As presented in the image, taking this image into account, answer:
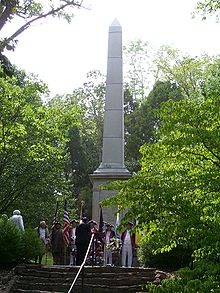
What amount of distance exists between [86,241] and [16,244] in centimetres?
188

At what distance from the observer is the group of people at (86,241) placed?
13.7m

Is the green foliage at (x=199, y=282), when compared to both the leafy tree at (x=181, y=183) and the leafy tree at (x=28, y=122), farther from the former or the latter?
the leafy tree at (x=28, y=122)

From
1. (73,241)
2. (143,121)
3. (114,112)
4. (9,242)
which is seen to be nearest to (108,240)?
(73,241)

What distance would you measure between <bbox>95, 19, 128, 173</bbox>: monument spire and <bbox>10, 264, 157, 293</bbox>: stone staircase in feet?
20.4

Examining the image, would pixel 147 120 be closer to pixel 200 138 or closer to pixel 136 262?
pixel 136 262

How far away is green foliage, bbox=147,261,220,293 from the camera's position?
20.0 ft

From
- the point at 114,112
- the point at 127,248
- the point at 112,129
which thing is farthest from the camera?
the point at 114,112

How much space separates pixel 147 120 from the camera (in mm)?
40500

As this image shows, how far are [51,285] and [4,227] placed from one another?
221 centimetres

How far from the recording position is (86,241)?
44.6ft

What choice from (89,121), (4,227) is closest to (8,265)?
(4,227)

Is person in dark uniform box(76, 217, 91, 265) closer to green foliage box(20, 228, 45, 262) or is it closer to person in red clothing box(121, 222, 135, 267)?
green foliage box(20, 228, 45, 262)

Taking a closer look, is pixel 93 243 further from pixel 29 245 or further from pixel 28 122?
pixel 28 122

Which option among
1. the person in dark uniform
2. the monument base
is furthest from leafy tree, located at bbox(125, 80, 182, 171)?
the person in dark uniform
